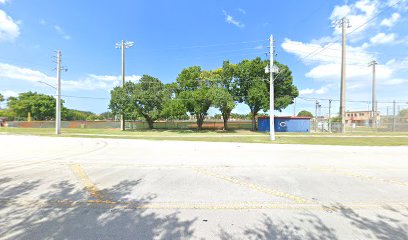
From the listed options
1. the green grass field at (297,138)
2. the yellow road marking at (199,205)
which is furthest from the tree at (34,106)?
the yellow road marking at (199,205)

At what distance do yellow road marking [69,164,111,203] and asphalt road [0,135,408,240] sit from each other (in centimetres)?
2

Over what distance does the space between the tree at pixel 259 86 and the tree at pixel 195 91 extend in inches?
221

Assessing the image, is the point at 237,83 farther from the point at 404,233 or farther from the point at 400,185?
the point at 404,233

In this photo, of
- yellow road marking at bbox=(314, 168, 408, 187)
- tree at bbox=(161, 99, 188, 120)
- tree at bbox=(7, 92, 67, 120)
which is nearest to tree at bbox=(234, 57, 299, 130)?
tree at bbox=(161, 99, 188, 120)

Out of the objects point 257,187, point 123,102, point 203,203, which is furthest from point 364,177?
point 123,102

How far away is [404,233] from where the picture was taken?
2.93m

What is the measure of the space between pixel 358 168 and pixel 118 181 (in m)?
7.89

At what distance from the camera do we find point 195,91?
31.1 meters

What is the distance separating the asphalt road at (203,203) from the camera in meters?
2.95

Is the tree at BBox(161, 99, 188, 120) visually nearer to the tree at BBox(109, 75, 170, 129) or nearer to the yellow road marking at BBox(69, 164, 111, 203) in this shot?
the tree at BBox(109, 75, 170, 129)

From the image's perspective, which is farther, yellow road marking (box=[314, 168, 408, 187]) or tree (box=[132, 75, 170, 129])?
tree (box=[132, 75, 170, 129])

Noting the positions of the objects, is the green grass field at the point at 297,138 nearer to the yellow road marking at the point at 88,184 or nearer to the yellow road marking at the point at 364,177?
the yellow road marking at the point at 364,177

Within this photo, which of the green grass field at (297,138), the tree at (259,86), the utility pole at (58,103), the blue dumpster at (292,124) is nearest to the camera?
the green grass field at (297,138)

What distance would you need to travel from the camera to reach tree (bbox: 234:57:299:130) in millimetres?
30812
